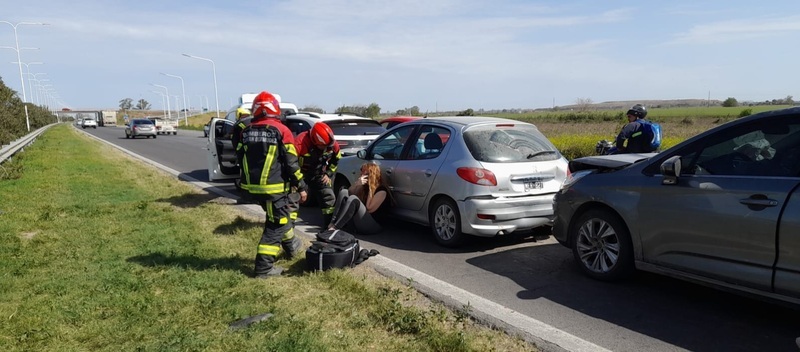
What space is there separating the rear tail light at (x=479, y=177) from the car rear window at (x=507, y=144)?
175mm

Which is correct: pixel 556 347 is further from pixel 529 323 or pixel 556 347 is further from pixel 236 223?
pixel 236 223

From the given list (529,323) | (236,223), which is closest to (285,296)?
(529,323)

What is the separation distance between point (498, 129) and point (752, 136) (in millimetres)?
2804

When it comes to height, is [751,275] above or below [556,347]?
above

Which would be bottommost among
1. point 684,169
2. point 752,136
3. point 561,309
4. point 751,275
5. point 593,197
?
→ point 561,309

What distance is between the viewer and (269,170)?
5.15 meters

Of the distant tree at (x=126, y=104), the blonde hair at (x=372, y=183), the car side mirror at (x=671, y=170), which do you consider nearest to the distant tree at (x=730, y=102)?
the blonde hair at (x=372, y=183)

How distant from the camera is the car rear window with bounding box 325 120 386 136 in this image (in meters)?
10.1

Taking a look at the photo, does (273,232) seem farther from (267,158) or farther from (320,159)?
(320,159)

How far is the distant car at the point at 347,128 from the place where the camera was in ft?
32.5

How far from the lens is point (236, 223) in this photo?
754 centimetres

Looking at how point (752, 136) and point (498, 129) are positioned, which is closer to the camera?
point (752, 136)

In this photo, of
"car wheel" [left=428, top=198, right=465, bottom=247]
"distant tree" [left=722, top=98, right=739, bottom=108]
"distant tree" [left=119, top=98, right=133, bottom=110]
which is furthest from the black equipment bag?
"distant tree" [left=119, top=98, right=133, bottom=110]

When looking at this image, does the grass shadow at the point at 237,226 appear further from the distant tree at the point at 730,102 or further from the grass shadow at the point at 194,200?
the distant tree at the point at 730,102
